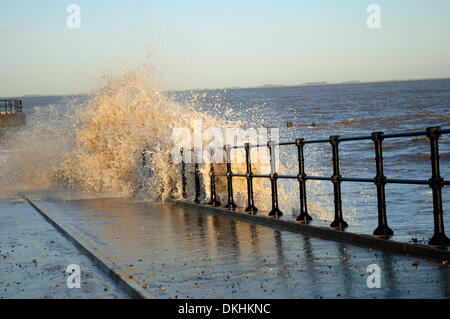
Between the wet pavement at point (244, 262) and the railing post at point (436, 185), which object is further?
the railing post at point (436, 185)

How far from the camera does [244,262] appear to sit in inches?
292

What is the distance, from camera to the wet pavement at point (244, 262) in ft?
19.7

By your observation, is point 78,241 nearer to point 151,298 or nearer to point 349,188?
point 151,298

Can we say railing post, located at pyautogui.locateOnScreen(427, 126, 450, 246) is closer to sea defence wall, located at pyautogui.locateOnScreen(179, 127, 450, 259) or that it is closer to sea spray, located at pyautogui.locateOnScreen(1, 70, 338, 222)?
sea defence wall, located at pyautogui.locateOnScreen(179, 127, 450, 259)

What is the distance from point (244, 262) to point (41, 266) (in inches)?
88.0

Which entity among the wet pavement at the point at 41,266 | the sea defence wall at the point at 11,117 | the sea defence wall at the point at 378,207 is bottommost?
the wet pavement at the point at 41,266

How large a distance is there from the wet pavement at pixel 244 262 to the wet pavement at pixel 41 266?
0.31m

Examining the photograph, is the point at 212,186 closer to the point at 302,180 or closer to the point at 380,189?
the point at 302,180

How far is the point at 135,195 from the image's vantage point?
624 inches

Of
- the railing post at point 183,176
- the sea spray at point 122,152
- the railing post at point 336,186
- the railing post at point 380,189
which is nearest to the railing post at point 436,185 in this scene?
→ the railing post at point 380,189

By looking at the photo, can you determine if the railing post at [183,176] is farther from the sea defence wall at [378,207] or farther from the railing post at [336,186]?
the railing post at [336,186]

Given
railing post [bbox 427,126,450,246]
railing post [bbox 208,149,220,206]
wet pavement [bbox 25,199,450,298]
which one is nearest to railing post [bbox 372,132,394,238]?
wet pavement [bbox 25,199,450,298]
